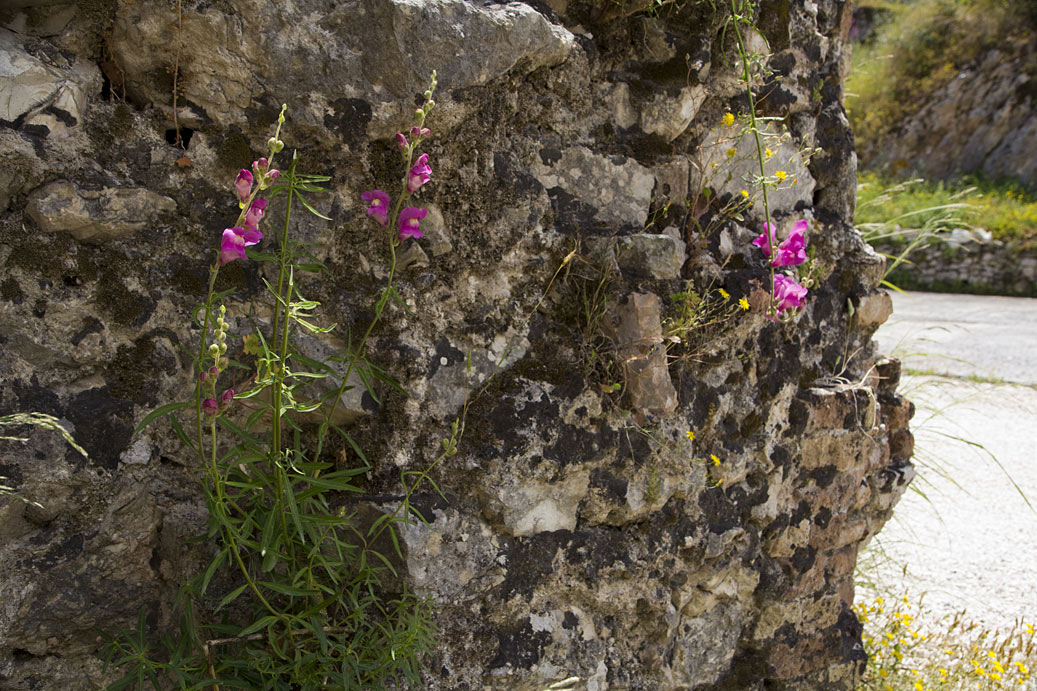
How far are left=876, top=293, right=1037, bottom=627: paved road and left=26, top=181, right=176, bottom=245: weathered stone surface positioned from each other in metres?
2.74

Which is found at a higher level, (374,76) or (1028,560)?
(374,76)

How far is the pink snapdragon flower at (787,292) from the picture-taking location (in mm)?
2152

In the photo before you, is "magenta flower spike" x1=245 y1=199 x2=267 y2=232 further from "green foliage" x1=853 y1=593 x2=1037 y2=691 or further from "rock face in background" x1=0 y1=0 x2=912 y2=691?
"green foliage" x1=853 y1=593 x2=1037 y2=691

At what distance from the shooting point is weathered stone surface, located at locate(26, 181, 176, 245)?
4.99 ft

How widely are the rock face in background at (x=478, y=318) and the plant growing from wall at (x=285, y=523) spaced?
0.28 feet

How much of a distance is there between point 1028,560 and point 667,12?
12.4 ft

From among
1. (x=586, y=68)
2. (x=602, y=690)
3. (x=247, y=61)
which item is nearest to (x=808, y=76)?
(x=586, y=68)

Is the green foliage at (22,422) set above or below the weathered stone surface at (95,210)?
below

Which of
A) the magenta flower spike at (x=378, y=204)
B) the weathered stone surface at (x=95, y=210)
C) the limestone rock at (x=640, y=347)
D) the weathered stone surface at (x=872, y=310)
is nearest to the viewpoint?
the weathered stone surface at (x=95, y=210)

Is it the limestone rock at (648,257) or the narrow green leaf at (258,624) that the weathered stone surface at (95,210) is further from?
the limestone rock at (648,257)

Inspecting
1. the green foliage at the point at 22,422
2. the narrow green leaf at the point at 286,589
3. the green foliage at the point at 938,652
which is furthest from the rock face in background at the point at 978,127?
the green foliage at the point at 22,422

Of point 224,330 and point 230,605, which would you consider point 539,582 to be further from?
point 224,330

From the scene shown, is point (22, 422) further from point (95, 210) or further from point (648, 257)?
point (648, 257)

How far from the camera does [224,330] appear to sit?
4.57ft
